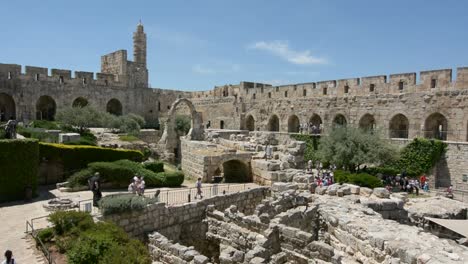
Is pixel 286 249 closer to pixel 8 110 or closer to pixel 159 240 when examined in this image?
pixel 159 240

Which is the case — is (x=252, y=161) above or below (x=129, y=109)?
below

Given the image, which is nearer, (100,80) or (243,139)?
(243,139)

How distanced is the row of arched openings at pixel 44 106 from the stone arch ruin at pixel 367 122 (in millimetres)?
22563

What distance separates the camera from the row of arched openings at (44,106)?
29.8 metres

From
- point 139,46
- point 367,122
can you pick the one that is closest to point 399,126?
point 367,122

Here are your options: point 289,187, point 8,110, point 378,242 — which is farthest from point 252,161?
point 8,110

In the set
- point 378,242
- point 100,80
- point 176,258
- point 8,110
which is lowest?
point 176,258

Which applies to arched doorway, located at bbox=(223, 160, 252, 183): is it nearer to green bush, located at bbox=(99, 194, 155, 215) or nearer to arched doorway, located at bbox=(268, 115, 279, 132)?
green bush, located at bbox=(99, 194, 155, 215)

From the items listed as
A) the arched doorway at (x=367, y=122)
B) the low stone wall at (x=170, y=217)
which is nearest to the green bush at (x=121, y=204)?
the low stone wall at (x=170, y=217)

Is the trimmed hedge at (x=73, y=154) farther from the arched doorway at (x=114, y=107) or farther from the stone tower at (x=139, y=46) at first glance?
the stone tower at (x=139, y=46)

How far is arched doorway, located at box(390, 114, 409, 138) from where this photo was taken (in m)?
25.7

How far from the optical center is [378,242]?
8.47 metres

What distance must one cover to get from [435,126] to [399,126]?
2.50 m

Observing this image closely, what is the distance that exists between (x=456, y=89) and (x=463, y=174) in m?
5.18
